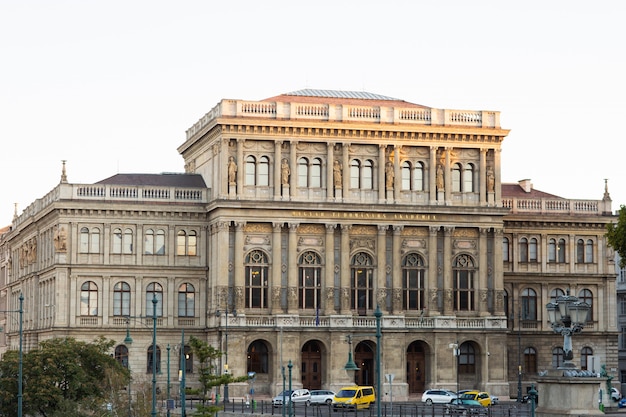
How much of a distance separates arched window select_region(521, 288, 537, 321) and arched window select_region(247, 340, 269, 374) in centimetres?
2457

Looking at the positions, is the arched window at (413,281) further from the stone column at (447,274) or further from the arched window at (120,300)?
the arched window at (120,300)

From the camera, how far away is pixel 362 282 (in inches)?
3999

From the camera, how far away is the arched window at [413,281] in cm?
10225

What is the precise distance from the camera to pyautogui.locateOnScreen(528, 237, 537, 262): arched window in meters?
112

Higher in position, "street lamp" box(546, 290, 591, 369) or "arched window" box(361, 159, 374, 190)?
"arched window" box(361, 159, 374, 190)

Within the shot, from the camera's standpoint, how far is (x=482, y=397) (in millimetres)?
90938

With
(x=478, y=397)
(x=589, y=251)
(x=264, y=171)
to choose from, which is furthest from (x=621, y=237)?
(x=264, y=171)

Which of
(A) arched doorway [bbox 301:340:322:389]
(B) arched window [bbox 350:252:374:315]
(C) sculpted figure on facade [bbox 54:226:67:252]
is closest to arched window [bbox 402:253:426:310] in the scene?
(B) arched window [bbox 350:252:374:315]

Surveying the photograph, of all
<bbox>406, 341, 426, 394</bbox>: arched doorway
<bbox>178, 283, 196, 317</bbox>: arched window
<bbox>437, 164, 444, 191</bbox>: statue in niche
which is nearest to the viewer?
<bbox>406, 341, 426, 394</bbox>: arched doorway

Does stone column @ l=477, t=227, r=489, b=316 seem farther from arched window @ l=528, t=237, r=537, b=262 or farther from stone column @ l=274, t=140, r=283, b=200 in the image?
stone column @ l=274, t=140, r=283, b=200

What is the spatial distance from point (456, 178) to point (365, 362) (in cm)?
1612

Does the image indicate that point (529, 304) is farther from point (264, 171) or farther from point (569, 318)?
point (569, 318)

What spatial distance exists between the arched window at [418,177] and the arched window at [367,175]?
3481mm

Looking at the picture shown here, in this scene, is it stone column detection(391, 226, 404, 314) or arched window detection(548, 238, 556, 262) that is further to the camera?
arched window detection(548, 238, 556, 262)
